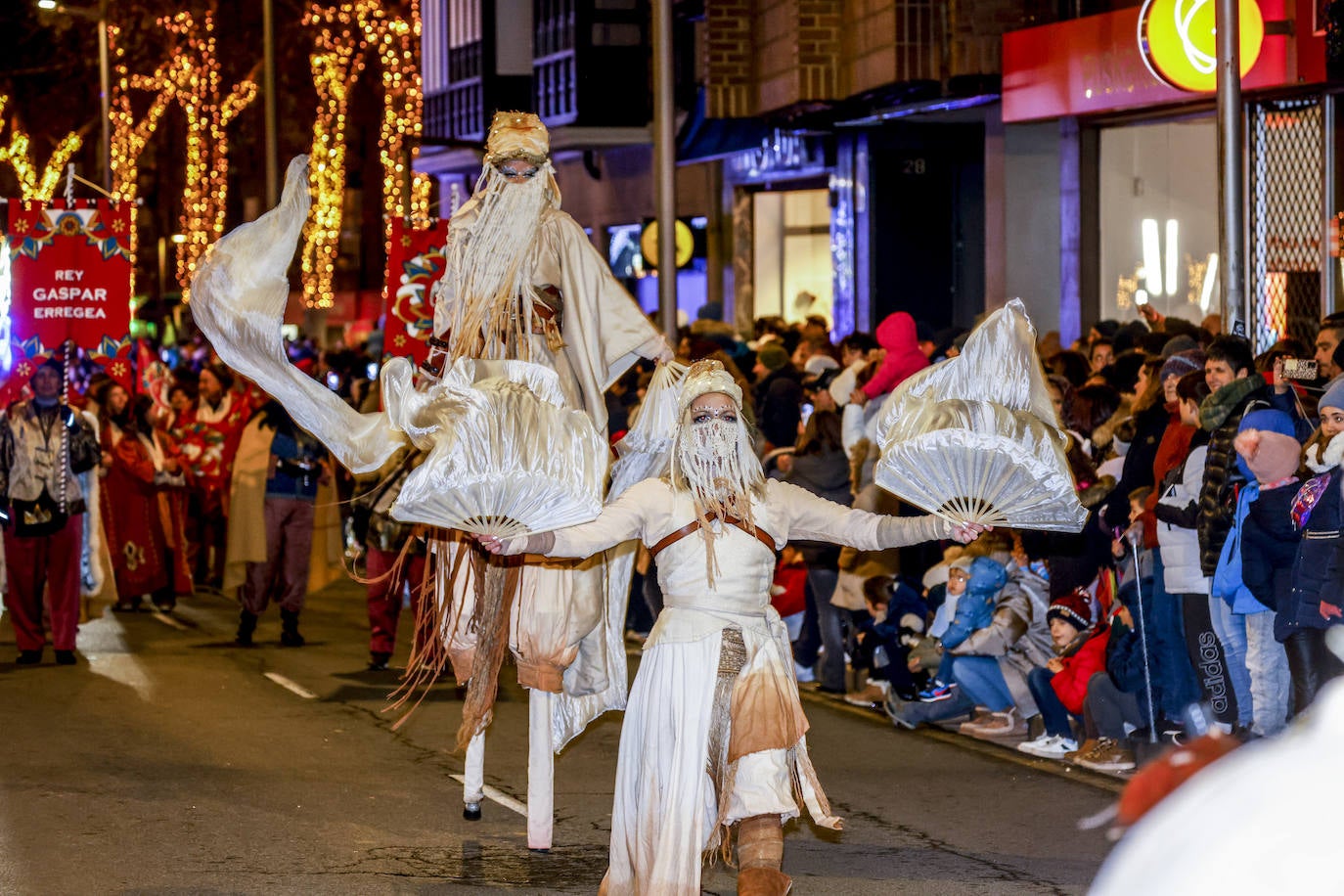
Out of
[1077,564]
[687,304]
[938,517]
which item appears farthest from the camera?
[687,304]

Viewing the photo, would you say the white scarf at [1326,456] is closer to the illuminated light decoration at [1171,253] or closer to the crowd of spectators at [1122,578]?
the crowd of spectators at [1122,578]

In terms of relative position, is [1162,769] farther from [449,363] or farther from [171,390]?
[171,390]

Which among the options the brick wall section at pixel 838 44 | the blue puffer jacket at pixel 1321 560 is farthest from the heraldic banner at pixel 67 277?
the blue puffer jacket at pixel 1321 560

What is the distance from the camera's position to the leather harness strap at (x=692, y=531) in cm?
649

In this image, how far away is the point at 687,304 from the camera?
29.4 meters

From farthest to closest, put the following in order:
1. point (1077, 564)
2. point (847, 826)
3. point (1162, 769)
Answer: point (1077, 564), point (847, 826), point (1162, 769)

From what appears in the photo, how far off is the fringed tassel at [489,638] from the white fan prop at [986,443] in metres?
1.90

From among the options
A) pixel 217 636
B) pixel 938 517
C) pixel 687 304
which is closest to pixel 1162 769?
pixel 938 517

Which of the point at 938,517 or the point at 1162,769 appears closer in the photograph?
the point at 1162,769

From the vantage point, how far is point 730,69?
76.5 ft

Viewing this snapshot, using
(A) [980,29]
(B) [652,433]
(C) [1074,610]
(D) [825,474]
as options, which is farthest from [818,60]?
(B) [652,433]

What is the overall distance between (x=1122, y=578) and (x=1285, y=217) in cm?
669

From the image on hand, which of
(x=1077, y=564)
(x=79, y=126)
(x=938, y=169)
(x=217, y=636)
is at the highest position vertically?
(x=79, y=126)

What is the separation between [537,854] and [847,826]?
1345 mm
